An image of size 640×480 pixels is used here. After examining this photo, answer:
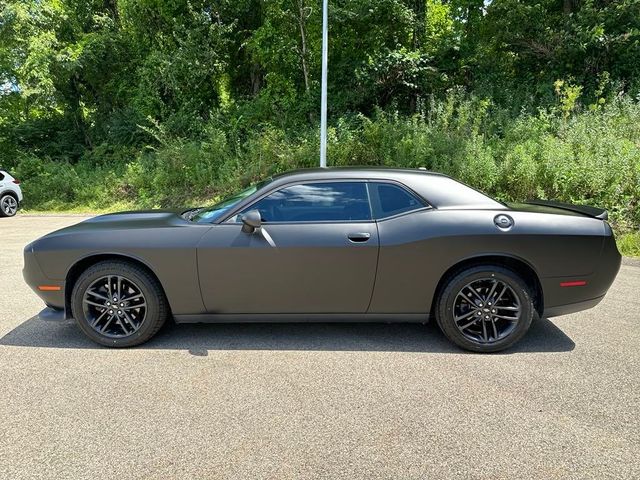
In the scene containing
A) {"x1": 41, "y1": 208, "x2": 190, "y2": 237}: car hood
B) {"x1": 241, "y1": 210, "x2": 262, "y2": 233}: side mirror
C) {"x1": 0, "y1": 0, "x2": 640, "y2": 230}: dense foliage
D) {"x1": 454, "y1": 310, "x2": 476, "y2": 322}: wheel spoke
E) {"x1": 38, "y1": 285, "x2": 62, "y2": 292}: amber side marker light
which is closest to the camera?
{"x1": 241, "y1": 210, "x2": 262, "y2": 233}: side mirror

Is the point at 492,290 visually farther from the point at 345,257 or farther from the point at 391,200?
the point at 345,257

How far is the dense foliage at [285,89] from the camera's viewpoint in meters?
10.8

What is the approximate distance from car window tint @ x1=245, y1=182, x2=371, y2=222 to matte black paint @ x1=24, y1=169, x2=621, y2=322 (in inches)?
3.3

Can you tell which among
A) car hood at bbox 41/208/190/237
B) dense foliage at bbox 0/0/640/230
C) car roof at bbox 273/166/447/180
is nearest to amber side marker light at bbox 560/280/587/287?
car roof at bbox 273/166/447/180

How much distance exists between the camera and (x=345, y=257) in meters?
3.26

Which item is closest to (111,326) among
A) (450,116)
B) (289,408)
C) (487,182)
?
(289,408)

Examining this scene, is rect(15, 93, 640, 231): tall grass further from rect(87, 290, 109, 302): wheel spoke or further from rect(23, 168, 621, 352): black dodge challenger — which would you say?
rect(87, 290, 109, 302): wheel spoke

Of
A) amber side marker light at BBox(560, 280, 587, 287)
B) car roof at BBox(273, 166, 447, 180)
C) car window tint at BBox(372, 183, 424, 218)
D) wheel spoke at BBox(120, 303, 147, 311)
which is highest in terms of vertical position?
car roof at BBox(273, 166, 447, 180)

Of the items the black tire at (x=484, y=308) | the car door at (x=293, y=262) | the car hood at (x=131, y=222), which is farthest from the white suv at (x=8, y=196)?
the black tire at (x=484, y=308)

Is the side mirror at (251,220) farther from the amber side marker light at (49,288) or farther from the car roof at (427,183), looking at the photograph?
the amber side marker light at (49,288)

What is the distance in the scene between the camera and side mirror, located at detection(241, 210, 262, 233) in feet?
10.5

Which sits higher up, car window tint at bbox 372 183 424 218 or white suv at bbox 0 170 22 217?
car window tint at bbox 372 183 424 218

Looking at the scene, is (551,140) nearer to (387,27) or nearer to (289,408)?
(387,27)

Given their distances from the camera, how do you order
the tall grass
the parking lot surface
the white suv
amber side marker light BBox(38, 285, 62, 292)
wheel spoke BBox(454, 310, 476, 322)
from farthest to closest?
the white suv < the tall grass < amber side marker light BBox(38, 285, 62, 292) < wheel spoke BBox(454, 310, 476, 322) < the parking lot surface
